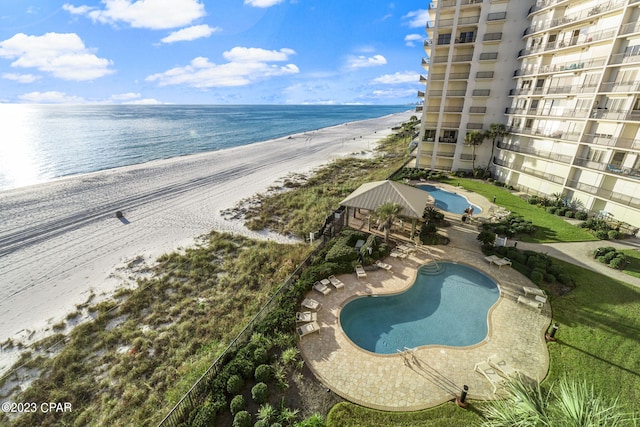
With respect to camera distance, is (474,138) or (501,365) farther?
(474,138)

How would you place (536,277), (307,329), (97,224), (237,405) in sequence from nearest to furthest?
(237,405)
(307,329)
(536,277)
(97,224)

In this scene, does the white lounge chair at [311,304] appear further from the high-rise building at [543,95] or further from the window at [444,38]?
the window at [444,38]

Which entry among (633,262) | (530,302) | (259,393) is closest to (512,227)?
(633,262)

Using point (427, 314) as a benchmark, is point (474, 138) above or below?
above

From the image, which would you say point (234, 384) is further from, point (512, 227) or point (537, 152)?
point (537, 152)

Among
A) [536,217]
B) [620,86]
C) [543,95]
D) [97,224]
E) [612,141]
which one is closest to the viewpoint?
[620,86]

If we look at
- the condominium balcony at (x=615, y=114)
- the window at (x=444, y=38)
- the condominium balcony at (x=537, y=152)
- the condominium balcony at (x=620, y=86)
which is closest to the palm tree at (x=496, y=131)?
the condominium balcony at (x=537, y=152)
